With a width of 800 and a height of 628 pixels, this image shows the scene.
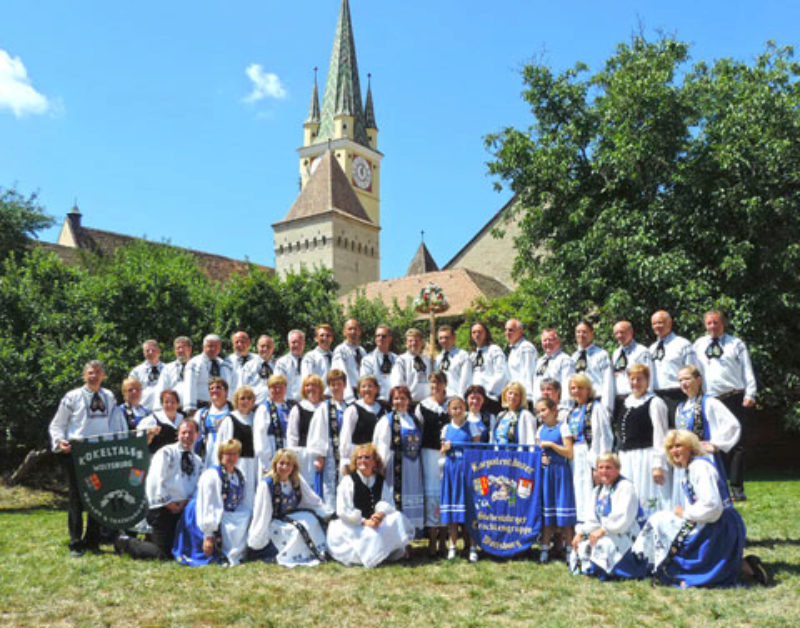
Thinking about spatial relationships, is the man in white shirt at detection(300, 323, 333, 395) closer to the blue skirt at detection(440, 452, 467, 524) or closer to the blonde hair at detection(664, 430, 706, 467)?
the blue skirt at detection(440, 452, 467, 524)

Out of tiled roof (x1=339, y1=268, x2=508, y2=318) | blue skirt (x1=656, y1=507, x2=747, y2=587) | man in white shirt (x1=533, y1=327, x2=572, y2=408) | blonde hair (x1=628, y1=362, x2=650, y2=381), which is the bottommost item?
blue skirt (x1=656, y1=507, x2=747, y2=587)

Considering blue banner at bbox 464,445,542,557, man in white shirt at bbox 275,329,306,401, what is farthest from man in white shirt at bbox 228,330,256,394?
blue banner at bbox 464,445,542,557

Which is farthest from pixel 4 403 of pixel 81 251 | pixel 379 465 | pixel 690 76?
pixel 81 251

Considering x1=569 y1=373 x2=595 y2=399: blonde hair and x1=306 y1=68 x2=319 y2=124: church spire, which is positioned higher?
x1=306 y1=68 x2=319 y2=124: church spire

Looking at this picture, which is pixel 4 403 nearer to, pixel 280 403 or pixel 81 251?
pixel 280 403

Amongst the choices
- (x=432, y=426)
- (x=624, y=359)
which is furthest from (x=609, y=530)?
(x=624, y=359)

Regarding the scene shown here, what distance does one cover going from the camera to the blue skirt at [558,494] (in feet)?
24.6

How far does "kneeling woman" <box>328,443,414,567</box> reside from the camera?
743 centimetres

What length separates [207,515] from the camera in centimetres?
764

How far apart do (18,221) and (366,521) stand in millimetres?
29878

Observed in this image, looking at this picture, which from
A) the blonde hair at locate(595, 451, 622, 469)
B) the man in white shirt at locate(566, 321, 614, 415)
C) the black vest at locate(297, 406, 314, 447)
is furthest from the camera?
the man in white shirt at locate(566, 321, 614, 415)

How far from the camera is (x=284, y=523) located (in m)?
7.69

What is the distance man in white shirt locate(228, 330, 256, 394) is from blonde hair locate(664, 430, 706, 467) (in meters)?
5.79

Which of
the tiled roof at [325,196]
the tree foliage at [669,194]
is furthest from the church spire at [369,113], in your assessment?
the tree foliage at [669,194]
